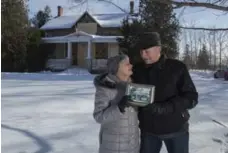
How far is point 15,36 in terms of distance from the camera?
3428cm

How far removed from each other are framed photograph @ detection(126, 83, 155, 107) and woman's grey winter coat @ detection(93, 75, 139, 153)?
0.34 feet

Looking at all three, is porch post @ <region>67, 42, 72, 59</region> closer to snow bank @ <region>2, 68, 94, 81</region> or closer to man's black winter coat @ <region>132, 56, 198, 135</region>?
snow bank @ <region>2, 68, 94, 81</region>

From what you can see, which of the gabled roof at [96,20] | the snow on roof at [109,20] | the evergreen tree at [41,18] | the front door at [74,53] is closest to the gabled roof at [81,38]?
the front door at [74,53]

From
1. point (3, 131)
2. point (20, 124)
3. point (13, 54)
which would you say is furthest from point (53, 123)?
point (13, 54)

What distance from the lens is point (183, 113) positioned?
136 inches

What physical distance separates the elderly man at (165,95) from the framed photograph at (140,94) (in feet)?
0.48

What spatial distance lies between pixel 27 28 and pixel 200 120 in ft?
95.4

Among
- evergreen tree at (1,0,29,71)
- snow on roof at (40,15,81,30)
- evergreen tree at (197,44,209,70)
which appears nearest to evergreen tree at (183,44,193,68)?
evergreen tree at (197,44,209,70)

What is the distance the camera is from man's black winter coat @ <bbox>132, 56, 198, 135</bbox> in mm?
3367

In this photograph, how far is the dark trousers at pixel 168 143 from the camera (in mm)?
3498

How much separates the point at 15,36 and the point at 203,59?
119ft

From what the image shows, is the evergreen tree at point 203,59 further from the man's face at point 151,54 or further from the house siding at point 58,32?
the man's face at point 151,54

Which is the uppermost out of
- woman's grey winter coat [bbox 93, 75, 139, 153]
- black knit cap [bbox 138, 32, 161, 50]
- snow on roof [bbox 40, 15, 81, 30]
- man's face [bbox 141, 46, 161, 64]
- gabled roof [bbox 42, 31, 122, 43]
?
snow on roof [bbox 40, 15, 81, 30]

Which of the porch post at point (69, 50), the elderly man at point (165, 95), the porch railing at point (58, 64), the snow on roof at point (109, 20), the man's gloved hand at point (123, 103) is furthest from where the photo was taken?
the snow on roof at point (109, 20)
